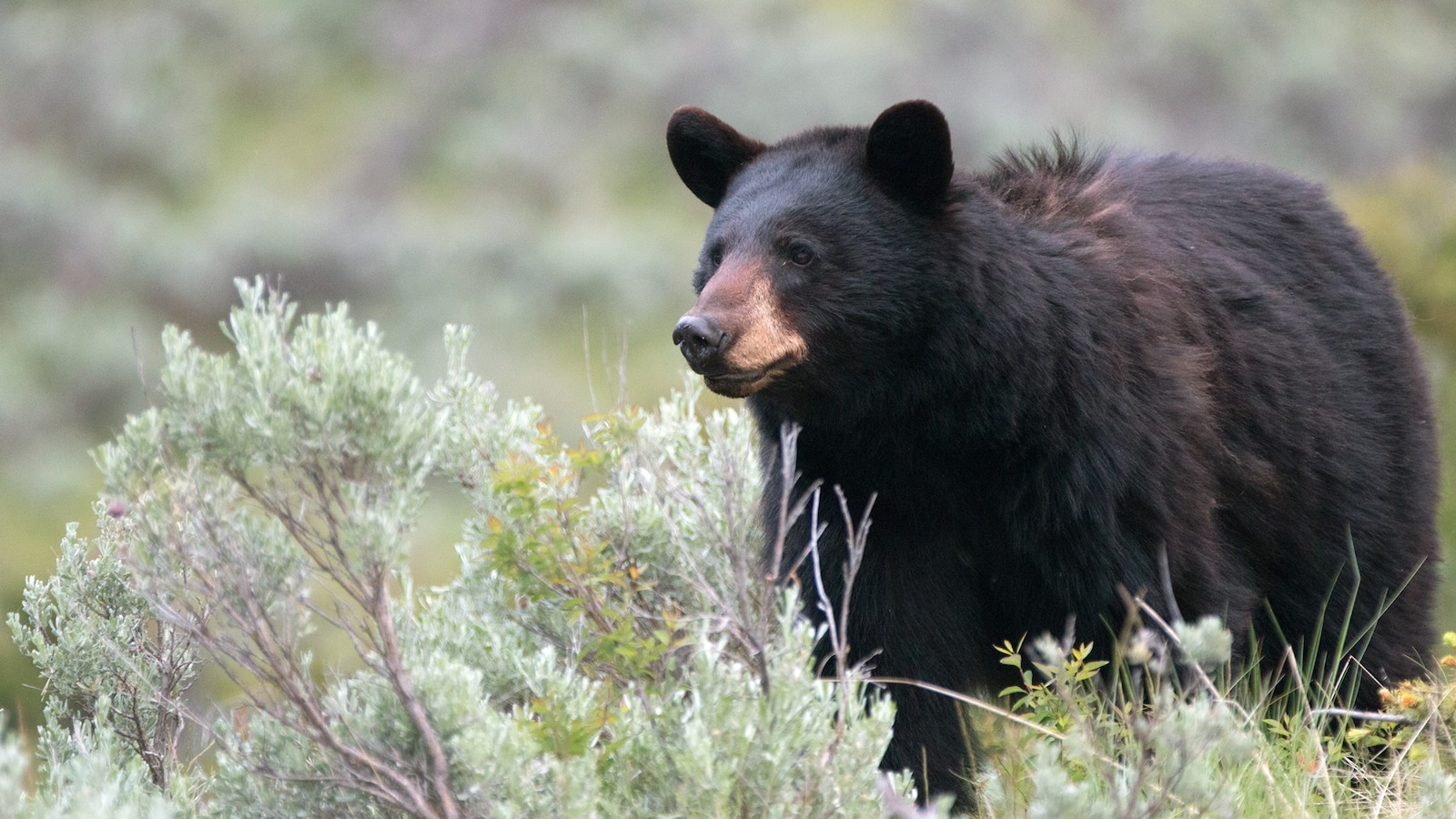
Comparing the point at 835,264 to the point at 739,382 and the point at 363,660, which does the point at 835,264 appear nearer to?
the point at 739,382

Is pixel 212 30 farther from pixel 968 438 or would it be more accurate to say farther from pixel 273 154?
pixel 968 438

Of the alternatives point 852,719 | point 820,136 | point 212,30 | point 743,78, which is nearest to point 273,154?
point 212,30

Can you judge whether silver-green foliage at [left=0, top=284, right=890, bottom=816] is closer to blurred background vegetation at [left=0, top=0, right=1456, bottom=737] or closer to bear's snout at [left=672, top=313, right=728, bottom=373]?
bear's snout at [left=672, top=313, right=728, bottom=373]

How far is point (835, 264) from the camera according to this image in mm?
3535

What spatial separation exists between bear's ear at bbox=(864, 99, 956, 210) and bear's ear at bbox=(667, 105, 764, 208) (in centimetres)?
44

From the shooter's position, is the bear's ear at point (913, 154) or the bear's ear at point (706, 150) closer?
Result: the bear's ear at point (913, 154)

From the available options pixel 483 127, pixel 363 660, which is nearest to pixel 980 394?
pixel 363 660

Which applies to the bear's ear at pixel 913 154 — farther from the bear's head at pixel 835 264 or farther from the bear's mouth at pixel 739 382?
the bear's mouth at pixel 739 382

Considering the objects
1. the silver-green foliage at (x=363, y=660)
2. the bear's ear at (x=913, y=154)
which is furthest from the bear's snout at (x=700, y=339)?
the bear's ear at (x=913, y=154)

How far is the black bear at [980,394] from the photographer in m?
3.42

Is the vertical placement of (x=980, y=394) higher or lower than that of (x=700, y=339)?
lower

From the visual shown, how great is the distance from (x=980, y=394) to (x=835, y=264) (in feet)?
1.51

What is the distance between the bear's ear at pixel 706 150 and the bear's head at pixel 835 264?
283 mm

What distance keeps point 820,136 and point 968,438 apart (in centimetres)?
93
